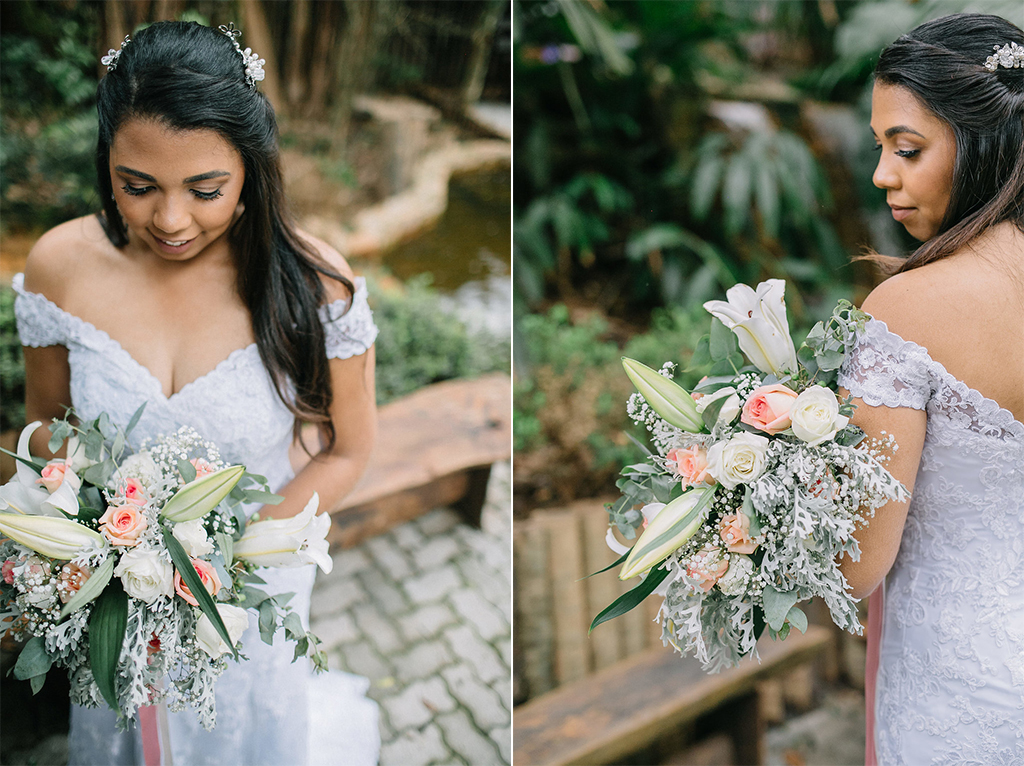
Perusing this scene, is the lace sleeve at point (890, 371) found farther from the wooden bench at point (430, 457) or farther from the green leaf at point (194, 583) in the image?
the wooden bench at point (430, 457)

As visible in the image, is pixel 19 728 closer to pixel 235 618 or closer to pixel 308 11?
pixel 235 618

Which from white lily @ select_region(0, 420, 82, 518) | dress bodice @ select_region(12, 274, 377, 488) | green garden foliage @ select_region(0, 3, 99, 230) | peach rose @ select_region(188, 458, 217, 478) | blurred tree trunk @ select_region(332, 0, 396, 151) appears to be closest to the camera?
white lily @ select_region(0, 420, 82, 518)

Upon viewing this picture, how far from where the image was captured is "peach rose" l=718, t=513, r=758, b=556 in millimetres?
1349

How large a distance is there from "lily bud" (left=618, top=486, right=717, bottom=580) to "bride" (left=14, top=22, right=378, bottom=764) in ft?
3.00

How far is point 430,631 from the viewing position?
3066mm

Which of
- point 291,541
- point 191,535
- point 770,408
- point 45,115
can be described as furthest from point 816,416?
point 45,115

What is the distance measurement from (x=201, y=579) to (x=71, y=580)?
0.23 metres

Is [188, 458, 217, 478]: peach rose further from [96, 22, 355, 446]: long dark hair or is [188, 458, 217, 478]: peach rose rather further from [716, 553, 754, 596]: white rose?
[716, 553, 754, 596]: white rose

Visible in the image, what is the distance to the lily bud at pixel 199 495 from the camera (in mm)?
1400

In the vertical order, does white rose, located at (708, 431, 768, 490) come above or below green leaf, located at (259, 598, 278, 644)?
above

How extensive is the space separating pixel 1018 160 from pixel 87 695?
204cm

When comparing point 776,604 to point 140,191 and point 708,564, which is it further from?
point 140,191

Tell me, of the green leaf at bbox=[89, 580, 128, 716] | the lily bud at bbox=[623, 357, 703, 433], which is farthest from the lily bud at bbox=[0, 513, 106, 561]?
the lily bud at bbox=[623, 357, 703, 433]

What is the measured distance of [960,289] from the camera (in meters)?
1.36
